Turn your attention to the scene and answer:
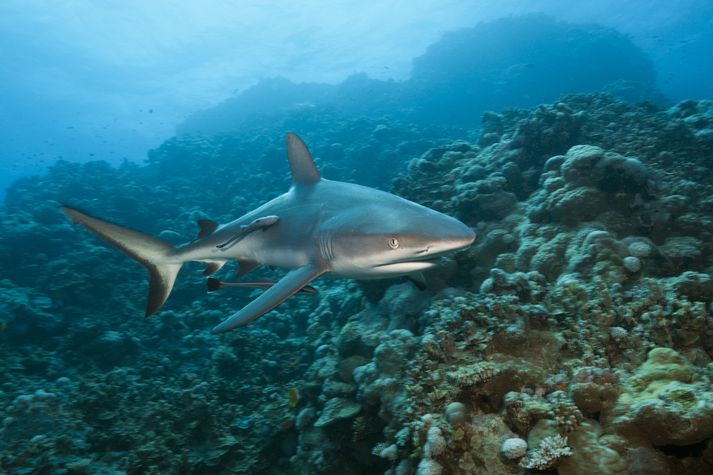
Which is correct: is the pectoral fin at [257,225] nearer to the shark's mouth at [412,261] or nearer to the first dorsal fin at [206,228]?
the first dorsal fin at [206,228]

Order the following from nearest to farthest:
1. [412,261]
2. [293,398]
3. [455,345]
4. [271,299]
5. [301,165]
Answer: [271,299]
[412,261]
[455,345]
[301,165]
[293,398]

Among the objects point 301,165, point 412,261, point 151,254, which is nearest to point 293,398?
point 151,254

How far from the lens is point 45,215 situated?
1573 cm

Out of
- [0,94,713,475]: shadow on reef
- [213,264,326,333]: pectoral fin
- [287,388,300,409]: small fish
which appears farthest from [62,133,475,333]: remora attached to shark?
[287,388,300,409]: small fish

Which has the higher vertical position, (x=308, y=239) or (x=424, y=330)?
(x=308, y=239)

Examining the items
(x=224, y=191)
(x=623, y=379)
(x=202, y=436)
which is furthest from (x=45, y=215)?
(x=623, y=379)

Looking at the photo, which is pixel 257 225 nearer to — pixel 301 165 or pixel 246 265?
pixel 246 265

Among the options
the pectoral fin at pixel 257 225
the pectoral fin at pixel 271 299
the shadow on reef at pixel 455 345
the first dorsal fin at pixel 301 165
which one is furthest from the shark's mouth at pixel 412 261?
the first dorsal fin at pixel 301 165

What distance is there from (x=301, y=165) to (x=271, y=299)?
78.3 inches

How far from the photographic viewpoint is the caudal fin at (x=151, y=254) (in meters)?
3.76

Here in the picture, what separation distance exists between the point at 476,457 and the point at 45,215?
2025cm

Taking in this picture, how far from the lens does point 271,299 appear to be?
296 cm

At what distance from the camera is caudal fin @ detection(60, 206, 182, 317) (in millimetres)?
3759

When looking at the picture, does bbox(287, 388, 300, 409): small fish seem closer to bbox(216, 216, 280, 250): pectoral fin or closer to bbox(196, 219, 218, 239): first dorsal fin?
bbox(196, 219, 218, 239): first dorsal fin
